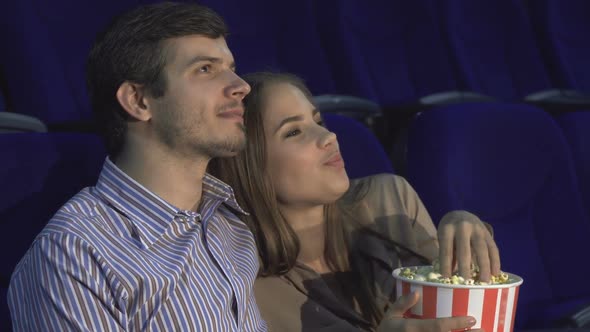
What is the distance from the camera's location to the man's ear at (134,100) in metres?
0.72

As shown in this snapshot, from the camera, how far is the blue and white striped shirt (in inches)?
22.7

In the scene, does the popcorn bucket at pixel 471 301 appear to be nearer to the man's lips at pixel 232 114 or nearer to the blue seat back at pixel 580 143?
the man's lips at pixel 232 114

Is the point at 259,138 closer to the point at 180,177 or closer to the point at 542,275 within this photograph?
the point at 180,177

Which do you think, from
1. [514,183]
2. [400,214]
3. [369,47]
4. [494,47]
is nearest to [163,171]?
[400,214]

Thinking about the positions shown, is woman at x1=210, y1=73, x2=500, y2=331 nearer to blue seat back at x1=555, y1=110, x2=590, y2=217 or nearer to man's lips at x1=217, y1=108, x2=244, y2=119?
man's lips at x1=217, y1=108, x2=244, y2=119

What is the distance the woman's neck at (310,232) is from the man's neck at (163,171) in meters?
0.15

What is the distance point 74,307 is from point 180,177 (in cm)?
17

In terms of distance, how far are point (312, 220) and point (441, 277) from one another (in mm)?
264

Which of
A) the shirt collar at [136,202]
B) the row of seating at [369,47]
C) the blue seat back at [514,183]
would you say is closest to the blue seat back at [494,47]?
the row of seating at [369,47]

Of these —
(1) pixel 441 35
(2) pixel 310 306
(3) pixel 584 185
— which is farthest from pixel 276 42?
(2) pixel 310 306

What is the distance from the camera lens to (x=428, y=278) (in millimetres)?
596

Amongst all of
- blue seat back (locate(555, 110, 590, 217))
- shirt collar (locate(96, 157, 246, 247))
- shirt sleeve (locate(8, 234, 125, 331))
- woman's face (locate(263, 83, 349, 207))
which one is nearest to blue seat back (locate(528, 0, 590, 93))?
blue seat back (locate(555, 110, 590, 217))

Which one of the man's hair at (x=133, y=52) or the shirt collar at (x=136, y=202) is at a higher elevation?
the man's hair at (x=133, y=52)

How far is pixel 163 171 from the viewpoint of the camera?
27.8 inches
